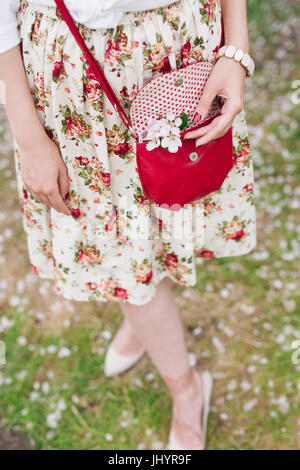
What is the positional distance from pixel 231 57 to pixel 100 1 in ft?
1.03

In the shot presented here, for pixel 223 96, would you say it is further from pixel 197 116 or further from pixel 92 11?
pixel 92 11

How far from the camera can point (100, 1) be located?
2.83 feet

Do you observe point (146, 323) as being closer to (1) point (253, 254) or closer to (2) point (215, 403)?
(2) point (215, 403)

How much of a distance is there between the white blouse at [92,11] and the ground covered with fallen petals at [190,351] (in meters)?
1.28

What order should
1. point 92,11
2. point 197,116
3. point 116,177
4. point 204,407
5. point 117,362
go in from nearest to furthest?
point 92,11 → point 197,116 → point 116,177 → point 204,407 → point 117,362

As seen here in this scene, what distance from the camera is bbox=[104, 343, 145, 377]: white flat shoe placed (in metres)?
1.78

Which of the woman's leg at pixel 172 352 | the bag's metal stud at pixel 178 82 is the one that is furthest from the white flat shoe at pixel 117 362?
the bag's metal stud at pixel 178 82

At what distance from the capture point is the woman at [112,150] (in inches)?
36.6

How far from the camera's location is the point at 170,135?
3.04 ft

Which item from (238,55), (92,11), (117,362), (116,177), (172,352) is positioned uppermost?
(92,11)

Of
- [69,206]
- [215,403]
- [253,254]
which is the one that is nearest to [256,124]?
[253,254]

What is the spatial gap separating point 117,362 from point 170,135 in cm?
111

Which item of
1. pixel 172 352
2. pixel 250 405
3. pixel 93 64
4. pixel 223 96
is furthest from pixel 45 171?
pixel 250 405

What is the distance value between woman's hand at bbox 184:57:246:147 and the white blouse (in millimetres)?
178
